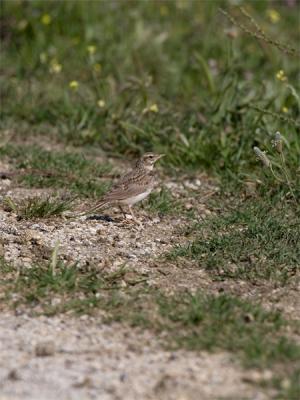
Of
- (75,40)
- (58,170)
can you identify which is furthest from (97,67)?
(58,170)

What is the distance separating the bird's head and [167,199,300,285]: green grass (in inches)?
39.0

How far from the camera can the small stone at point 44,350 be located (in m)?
5.66

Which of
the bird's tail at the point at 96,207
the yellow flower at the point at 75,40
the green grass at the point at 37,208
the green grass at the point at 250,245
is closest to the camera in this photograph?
the green grass at the point at 250,245

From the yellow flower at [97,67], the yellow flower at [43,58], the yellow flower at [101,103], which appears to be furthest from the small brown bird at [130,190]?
the yellow flower at [43,58]

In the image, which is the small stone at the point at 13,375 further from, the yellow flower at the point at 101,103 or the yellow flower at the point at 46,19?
the yellow flower at the point at 46,19

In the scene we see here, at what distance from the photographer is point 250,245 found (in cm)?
745

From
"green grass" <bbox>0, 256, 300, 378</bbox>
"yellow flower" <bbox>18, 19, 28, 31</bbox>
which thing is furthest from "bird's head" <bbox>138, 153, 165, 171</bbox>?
"yellow flower" <bbox>18, 19, 28, 31</bbox>

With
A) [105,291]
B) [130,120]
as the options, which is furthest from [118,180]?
[105,291]

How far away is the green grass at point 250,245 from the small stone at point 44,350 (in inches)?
67.7

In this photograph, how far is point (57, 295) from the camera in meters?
6.50

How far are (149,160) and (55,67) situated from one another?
115 inches

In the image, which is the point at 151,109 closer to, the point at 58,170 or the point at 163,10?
the point at 58,170

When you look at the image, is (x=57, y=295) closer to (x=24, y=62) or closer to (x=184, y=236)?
(x=184, y=236)

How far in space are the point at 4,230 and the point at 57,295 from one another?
1.41 meters
